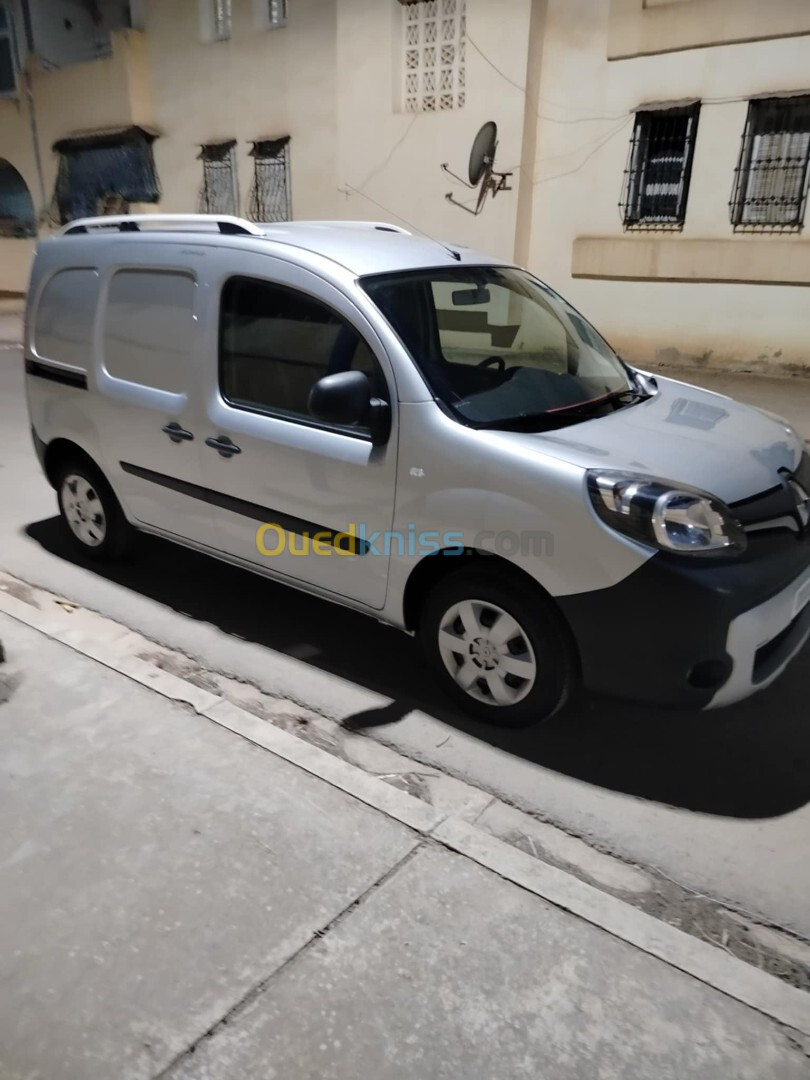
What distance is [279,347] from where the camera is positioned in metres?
3.57

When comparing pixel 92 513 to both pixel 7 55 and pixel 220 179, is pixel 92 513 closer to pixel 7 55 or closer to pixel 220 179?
→ pixel 220 179

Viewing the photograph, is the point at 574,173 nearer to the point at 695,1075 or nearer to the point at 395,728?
the point at 395,728

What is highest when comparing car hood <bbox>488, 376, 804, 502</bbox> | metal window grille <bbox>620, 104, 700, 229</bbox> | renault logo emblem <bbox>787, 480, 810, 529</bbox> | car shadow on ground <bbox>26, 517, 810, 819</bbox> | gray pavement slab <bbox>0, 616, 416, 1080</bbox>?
metal window grille <bbox>620, 104, 700, 229</bbox>

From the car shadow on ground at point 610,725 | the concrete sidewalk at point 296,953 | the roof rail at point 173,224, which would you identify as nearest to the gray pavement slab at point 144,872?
the concrete sidewalk at point 296,953

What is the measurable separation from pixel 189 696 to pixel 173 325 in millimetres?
1752

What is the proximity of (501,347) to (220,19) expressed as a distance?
14881 mm

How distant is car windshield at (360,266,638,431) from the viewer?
323 cm

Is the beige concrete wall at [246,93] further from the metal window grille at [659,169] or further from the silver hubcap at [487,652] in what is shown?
the silver hubcap at [487,652]

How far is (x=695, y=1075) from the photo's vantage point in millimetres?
1930

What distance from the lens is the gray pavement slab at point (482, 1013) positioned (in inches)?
76.6

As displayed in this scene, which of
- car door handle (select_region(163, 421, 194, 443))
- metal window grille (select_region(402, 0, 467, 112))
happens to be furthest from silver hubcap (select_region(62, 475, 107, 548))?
metal window grille (select_region(402, 0, 467, 112))

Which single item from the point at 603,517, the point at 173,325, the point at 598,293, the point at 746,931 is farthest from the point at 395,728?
the point at 598,293

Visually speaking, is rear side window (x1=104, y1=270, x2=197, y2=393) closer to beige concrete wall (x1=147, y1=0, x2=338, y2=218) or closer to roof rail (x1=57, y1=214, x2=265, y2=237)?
roof rail (x1=57, y1=214, x2=265, y2=237)

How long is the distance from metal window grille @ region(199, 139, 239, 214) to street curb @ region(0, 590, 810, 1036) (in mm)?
14303
